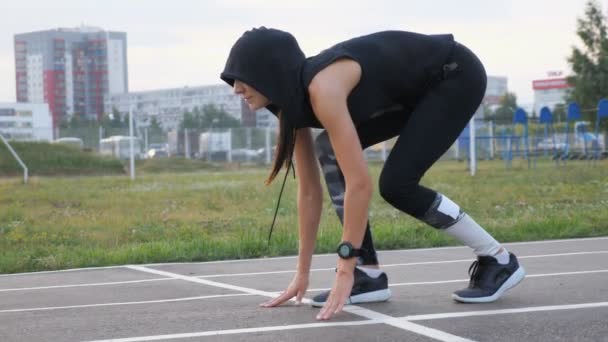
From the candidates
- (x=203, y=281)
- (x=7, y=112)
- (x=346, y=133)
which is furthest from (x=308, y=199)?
(x=7, y=112)

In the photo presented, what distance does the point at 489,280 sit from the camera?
525 centimetres

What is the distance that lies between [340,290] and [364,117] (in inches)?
32.3

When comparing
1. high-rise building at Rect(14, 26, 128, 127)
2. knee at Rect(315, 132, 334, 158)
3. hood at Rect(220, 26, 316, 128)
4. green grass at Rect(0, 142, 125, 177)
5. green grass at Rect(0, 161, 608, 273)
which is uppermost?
high-rise building at Rect(14, 26, 128, 127)

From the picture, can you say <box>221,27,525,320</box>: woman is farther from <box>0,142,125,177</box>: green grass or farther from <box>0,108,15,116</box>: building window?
<box>0,108,15,116</box>: building window

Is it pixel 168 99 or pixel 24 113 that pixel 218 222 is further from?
pixel 168 99

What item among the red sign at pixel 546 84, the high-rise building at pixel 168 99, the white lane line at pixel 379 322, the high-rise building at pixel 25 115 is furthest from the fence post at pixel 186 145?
the high-rise building at pixel 168 99

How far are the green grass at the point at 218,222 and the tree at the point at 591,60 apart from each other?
Result: 22.1 metres

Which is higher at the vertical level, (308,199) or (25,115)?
(25,115)

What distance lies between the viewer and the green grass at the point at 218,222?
8.90m

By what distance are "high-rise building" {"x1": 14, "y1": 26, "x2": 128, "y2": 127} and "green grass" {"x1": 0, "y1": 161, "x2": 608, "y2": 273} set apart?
130 meters

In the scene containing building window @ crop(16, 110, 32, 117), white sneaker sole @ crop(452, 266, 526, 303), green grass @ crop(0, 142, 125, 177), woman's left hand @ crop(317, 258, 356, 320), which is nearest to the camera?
woman's left hand @ crop(317, 258, 356, 320)

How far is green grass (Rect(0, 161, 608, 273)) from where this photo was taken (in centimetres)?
890

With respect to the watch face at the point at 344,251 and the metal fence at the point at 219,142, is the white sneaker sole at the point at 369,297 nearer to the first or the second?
the watch face at the point at 344,251

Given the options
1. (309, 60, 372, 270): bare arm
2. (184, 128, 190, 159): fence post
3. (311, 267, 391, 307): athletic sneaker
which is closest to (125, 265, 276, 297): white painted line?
(311, 267, 391, 307): athletic sneaker
